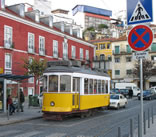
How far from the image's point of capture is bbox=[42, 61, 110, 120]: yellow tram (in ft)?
49.1

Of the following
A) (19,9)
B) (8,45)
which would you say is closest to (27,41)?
(8,45)

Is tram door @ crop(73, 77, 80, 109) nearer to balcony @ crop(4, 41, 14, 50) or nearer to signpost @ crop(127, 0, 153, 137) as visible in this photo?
signpost @ crop(127, 0, 153, 137)

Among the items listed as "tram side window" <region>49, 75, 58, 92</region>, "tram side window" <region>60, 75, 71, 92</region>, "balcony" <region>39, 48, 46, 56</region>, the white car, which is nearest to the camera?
"tram side window" <region>60, 75, 71, 92</region>

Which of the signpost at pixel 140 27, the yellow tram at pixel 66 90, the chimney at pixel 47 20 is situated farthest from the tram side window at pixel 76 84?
the chimney at pixel 47 20

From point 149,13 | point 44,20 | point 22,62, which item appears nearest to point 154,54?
point 44,20

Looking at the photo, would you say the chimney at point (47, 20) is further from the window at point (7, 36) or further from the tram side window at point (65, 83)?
the tram side window at point (65, 83)

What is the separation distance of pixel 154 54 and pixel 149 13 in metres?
56.4

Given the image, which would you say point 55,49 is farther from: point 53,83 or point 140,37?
point 140,37

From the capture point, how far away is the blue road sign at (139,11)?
6070 millimetres

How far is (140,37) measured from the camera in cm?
617

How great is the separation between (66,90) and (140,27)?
9.51m

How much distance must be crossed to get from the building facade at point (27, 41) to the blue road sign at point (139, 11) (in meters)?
22.7

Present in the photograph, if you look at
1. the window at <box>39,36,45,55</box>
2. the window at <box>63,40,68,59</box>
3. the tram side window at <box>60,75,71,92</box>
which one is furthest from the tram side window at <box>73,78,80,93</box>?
the window at <box>63,40,68,59</box>

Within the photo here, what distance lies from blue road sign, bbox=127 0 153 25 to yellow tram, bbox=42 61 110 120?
932 cm
